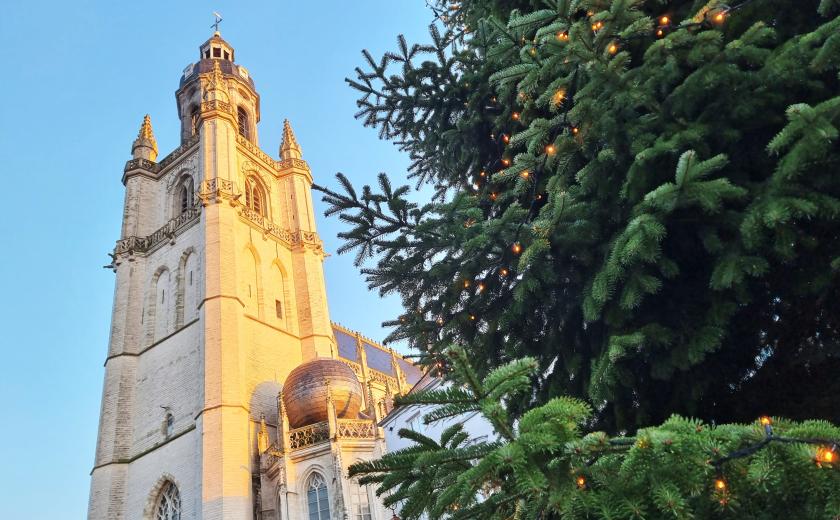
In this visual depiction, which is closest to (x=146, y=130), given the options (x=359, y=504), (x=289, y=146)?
(x=289, y=146)

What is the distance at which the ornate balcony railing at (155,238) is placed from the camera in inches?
1078

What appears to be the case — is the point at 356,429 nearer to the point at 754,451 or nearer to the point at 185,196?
the point at 185,196

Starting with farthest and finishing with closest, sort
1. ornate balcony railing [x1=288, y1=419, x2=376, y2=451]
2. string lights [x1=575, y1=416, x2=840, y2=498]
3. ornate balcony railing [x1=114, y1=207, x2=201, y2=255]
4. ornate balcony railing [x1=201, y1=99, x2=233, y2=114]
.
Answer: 1. ornate balcony railing [x1=201, y1=99, x2=233, y2=114]
2. ornate balcony railing [x1=114, y1=207, x2=201, y2=255]
3. ornate balcony railing [x1=288, y1=419, x2=376, y2=451]
4. string lights [x1=575, y1=416, x2=840, y2=498]

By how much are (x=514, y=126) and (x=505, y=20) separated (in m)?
1.17

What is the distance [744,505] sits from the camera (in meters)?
2.74

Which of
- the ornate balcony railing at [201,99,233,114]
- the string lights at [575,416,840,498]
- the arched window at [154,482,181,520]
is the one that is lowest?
the string lights at [575,416,840,498]

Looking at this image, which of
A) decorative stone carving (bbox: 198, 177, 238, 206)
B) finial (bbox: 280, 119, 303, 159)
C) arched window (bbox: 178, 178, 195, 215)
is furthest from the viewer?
finial (bbox: 280, 119, 303, 159)

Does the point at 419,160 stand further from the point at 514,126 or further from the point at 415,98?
the point at 514,126

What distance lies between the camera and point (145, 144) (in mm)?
32500

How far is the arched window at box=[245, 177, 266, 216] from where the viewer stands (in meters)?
29.8

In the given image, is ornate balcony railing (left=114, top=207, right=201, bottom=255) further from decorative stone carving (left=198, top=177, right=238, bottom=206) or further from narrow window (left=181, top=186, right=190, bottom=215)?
decorative stone carving (left=198, top=177, right=238, bottom=206)

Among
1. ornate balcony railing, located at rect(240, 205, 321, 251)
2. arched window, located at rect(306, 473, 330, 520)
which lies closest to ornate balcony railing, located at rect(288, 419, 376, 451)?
arched window, located at rect(306, 473, 330, 520)

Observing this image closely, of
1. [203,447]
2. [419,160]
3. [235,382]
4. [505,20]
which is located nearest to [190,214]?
[235,382]

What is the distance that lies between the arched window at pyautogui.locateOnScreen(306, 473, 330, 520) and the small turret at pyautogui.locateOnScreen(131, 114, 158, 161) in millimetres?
20266
